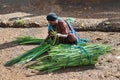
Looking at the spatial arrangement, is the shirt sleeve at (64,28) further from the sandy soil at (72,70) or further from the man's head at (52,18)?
the sandy soil at (72,70)

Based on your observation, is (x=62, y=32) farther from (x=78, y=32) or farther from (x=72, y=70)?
(x=78, y=32)

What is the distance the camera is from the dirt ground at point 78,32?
17.9ft

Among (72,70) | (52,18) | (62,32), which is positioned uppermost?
(52,18)

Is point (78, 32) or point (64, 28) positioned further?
point (78, 32)

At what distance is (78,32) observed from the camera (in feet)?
25.2

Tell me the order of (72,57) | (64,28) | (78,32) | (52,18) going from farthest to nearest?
(78,32) < (64,28) < (52,18) < (72,57)

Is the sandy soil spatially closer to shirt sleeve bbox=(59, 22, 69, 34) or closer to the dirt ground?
the dirt ground

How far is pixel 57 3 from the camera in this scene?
1055 cm

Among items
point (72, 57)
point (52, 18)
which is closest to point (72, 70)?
point (72, 57)

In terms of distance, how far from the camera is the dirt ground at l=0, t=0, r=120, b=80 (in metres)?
5.46

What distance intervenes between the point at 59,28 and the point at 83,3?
436 cm

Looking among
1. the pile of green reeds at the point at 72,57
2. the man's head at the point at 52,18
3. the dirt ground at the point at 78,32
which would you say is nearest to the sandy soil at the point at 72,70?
the dirt ground at the point at 78,32

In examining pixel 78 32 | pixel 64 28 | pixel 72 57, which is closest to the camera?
pixel 72 57

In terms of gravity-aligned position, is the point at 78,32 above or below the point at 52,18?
below
